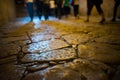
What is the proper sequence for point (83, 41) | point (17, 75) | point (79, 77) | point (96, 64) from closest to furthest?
point (79, 77), point (17, 75), point (96, 64), point (83, 41)

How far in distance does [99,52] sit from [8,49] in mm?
2191

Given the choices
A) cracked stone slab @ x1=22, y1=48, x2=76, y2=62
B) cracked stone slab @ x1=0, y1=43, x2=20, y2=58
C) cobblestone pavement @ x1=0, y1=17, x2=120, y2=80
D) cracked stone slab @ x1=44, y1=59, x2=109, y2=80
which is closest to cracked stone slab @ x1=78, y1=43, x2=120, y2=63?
cobblestone pavement @ x1=0, y1=17, x2=120, y2=80

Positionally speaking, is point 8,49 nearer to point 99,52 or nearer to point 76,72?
point 76,72

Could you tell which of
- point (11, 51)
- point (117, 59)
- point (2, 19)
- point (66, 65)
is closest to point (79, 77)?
point (66, 65)

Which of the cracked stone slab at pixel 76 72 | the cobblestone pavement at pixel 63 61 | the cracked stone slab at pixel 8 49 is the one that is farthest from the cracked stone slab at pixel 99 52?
the cracked stone slab at pixel 8 49

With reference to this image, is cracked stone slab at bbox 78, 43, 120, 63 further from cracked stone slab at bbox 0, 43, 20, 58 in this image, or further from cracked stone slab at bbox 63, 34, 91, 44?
cracked stone slab at bbox 0, 43, 20, 58

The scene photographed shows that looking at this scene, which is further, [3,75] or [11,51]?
[11,51]

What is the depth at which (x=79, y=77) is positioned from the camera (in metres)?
2.34

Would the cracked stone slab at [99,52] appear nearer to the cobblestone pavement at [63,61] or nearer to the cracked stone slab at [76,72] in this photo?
the cobblestone pavement at [63,61]

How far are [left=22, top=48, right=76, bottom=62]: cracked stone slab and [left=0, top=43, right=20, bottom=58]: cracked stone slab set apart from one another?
0.45 meters

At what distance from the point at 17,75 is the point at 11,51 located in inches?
51.8

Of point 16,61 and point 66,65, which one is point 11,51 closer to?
point 16,61

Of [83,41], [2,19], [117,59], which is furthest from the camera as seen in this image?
[2,19]

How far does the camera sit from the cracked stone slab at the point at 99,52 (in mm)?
2992
